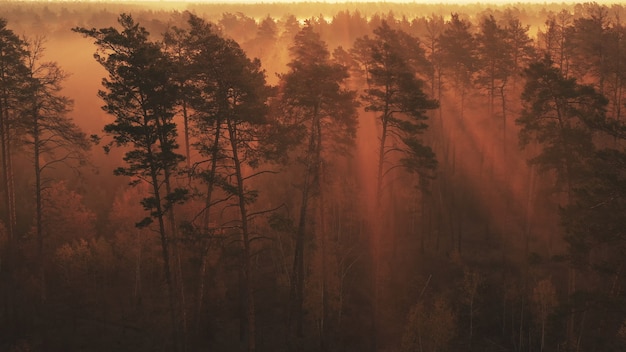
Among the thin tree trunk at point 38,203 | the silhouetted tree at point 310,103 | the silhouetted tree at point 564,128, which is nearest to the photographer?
the silhouetted tree at point 564,128

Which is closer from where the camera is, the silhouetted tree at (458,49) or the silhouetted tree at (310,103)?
the silhouetted tree at (310,103)

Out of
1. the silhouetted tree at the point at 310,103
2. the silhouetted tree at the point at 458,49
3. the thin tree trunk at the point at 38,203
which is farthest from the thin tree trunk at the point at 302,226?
the silhouetted tree at the point at 458,49

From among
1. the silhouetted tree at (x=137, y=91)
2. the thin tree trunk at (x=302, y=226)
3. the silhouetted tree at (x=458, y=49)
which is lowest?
the thin tree trunk at (x=302, y=226)

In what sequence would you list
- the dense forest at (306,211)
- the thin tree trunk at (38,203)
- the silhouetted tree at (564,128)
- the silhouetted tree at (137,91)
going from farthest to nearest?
the thin tree trunk at (38,203), the silhouetted tree at (564,128), the dense forest at (306,211), the silhouetted tree at (137,91)

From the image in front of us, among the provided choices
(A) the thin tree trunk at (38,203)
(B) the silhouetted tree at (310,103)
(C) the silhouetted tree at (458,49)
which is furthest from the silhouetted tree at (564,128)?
(A) the thin tree trunk at (38,203)

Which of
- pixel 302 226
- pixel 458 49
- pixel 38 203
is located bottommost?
pixel 302 226

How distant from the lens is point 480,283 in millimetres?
32500

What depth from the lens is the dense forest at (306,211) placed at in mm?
18812

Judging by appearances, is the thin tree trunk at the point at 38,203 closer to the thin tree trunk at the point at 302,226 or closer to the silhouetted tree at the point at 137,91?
the silhouetted tree at the point at 137,91

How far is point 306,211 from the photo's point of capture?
30.2 metres

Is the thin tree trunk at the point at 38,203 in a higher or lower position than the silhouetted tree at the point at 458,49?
lower

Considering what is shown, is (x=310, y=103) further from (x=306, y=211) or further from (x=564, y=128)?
(x=564, y=128)

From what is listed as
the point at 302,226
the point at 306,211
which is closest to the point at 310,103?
the point at 302,226

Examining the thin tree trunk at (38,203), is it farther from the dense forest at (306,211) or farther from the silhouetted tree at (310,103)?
the silhouetted tree at (310,103)
